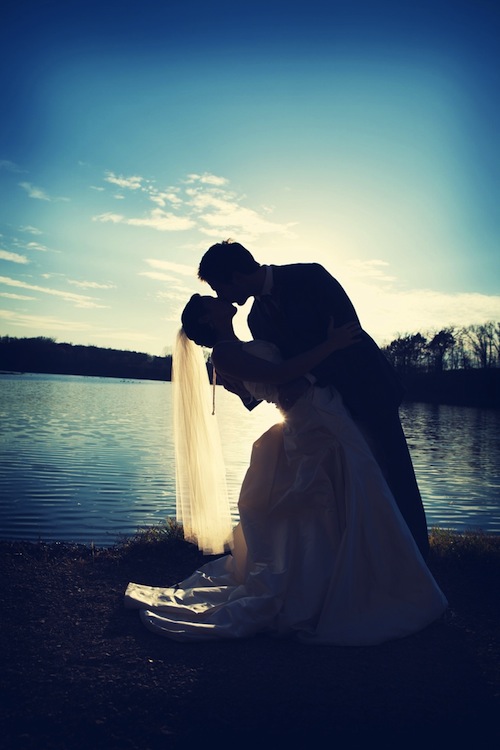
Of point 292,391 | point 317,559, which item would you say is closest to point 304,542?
point 317,559

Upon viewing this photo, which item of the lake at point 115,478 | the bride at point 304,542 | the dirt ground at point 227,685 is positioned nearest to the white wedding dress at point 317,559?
the bride at point 304,542

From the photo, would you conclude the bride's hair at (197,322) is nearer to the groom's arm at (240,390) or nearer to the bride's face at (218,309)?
the bride's face at (218,309)

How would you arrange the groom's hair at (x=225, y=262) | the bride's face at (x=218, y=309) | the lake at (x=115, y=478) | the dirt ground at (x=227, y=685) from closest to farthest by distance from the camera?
the dirt ground at (x=227, y=685) → the groom's hair at (x=225, y=262) → the bride's face at (x=218, y=309) → the lake at (x=115, y=478)

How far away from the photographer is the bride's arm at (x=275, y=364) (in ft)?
12.3

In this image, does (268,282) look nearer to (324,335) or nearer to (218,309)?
(218,309)

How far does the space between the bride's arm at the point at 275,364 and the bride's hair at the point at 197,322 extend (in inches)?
9.7

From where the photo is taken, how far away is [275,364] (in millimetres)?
3832

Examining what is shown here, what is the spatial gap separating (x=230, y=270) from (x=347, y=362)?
1.01 meters

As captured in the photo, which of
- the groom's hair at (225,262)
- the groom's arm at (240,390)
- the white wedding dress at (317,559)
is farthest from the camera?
the groom's arm at (240,390)

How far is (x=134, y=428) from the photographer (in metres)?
29.0

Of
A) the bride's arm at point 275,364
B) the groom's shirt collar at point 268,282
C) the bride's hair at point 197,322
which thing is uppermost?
the groom's shirt collar at point 268,282

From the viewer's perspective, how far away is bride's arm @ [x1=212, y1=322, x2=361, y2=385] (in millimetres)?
3740

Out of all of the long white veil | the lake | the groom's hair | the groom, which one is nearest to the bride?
the groom

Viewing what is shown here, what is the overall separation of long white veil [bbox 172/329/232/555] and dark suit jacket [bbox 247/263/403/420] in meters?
1.11
